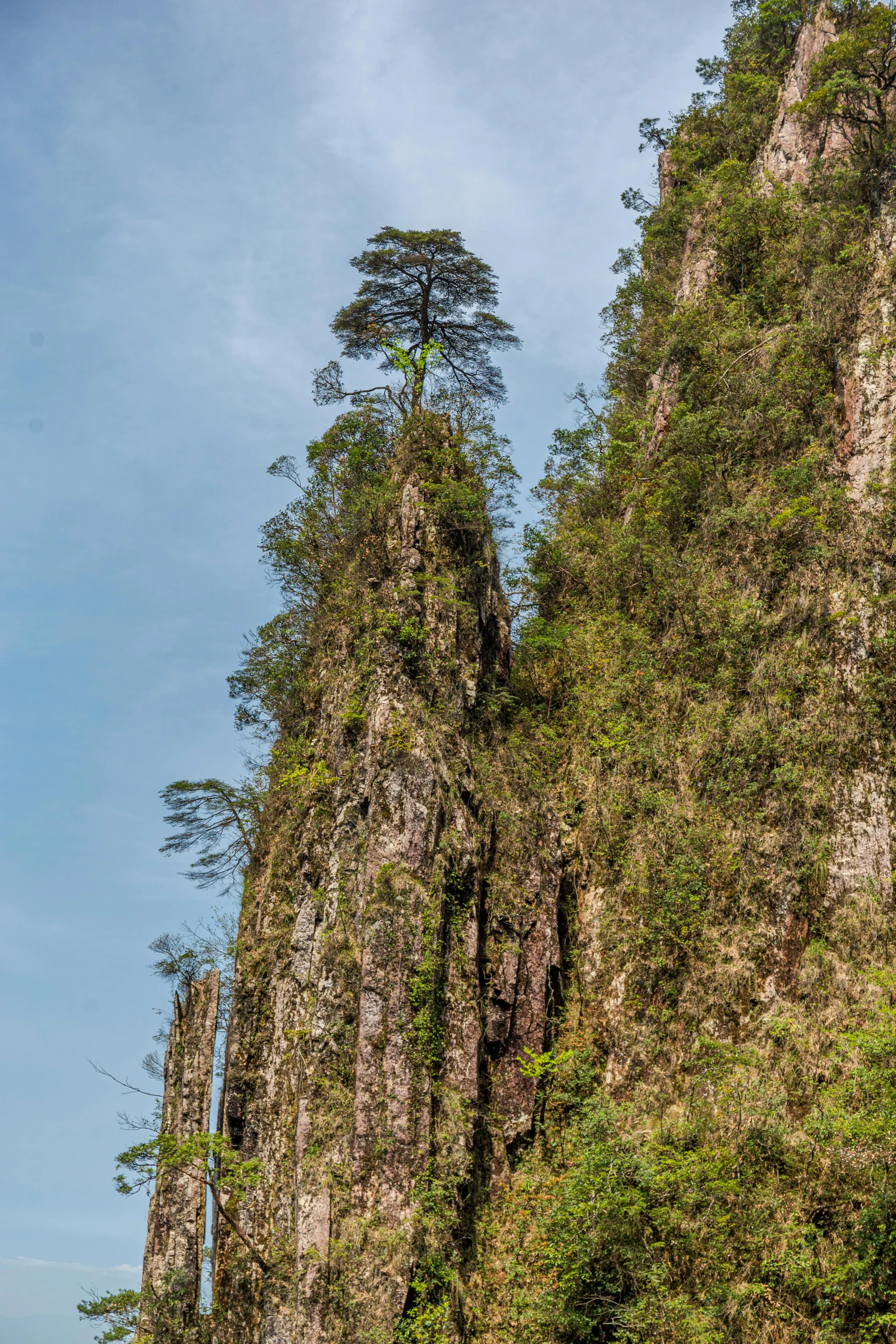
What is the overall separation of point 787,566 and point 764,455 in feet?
10.7

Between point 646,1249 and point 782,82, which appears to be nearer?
point 646,1249

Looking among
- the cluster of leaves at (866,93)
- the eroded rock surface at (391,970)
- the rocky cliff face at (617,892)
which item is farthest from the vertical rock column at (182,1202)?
the cluster of leaves at (866,93)

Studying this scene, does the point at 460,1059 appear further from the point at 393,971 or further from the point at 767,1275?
the point at 767,1275

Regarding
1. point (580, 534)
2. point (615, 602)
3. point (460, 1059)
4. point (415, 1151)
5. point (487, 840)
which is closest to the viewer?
point (415, 1151)

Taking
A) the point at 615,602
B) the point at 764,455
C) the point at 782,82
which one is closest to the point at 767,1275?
the point at 615,602

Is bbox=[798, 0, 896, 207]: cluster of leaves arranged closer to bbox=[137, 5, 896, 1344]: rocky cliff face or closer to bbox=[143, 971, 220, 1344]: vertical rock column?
bbox=[137, 5, 896, 1344]: rocky cliff face

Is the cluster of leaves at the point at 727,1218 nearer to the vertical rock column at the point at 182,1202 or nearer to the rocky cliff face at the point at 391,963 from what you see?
the rocky cliff face at the point at 391,963

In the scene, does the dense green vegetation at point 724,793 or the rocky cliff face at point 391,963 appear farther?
the rocky cliff face at point 391,963

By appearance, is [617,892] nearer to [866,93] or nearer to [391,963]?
[391,963]

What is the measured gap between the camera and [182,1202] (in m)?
21.6

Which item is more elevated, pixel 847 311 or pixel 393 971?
pixel 847 311

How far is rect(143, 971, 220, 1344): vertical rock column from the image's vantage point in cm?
2005

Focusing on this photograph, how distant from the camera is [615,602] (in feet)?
74.0

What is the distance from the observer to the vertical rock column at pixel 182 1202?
20047 millimetres
